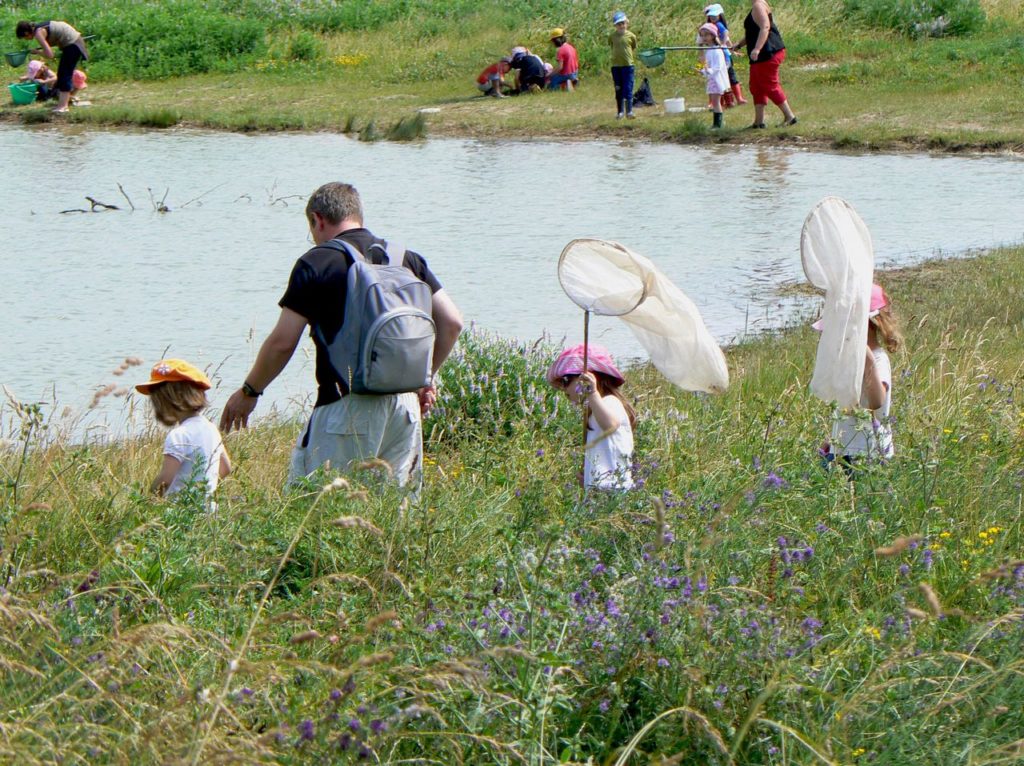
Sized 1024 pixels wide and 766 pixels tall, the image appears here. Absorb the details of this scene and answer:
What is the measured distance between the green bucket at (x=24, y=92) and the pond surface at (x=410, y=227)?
219 inches

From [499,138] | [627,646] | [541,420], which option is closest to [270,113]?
[499,138]

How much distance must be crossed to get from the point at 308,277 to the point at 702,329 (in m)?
1.35

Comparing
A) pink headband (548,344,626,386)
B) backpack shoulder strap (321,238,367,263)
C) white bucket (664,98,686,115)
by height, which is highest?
backpack shoulder strap (321,238,367,263)

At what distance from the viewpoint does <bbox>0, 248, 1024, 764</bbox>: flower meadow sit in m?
2.94

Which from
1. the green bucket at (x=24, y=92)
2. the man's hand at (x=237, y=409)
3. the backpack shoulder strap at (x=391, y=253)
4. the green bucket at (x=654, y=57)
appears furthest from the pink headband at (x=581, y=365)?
the green bucket at (x=24, y=92)

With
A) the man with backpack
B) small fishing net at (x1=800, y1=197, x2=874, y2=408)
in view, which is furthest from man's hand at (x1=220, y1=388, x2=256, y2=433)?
small fishing net at (x1=800, y1=197, x2=874, y2=408)

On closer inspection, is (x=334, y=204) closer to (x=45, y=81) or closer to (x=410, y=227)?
(x=410, y=227)

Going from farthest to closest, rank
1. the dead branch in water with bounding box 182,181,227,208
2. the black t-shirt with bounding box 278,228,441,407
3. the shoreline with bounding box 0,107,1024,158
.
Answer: the shoreline with bounding box 0,107,1024,158
the dead branch in water with bounding box 182,181,227,208
the black t-shirt with bounding box 278,228,441,407

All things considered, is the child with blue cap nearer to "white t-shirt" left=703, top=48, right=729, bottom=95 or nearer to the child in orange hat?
"white t-shirt" left=703, top=48, right=729, bottom=95

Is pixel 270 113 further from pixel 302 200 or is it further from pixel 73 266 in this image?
pixel 73 266

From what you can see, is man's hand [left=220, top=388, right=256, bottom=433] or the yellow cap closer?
the yellow cap

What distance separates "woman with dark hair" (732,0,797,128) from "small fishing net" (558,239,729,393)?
16.0 metres

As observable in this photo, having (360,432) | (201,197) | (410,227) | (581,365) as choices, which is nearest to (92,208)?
(201,197)

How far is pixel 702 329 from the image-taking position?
4992mm
